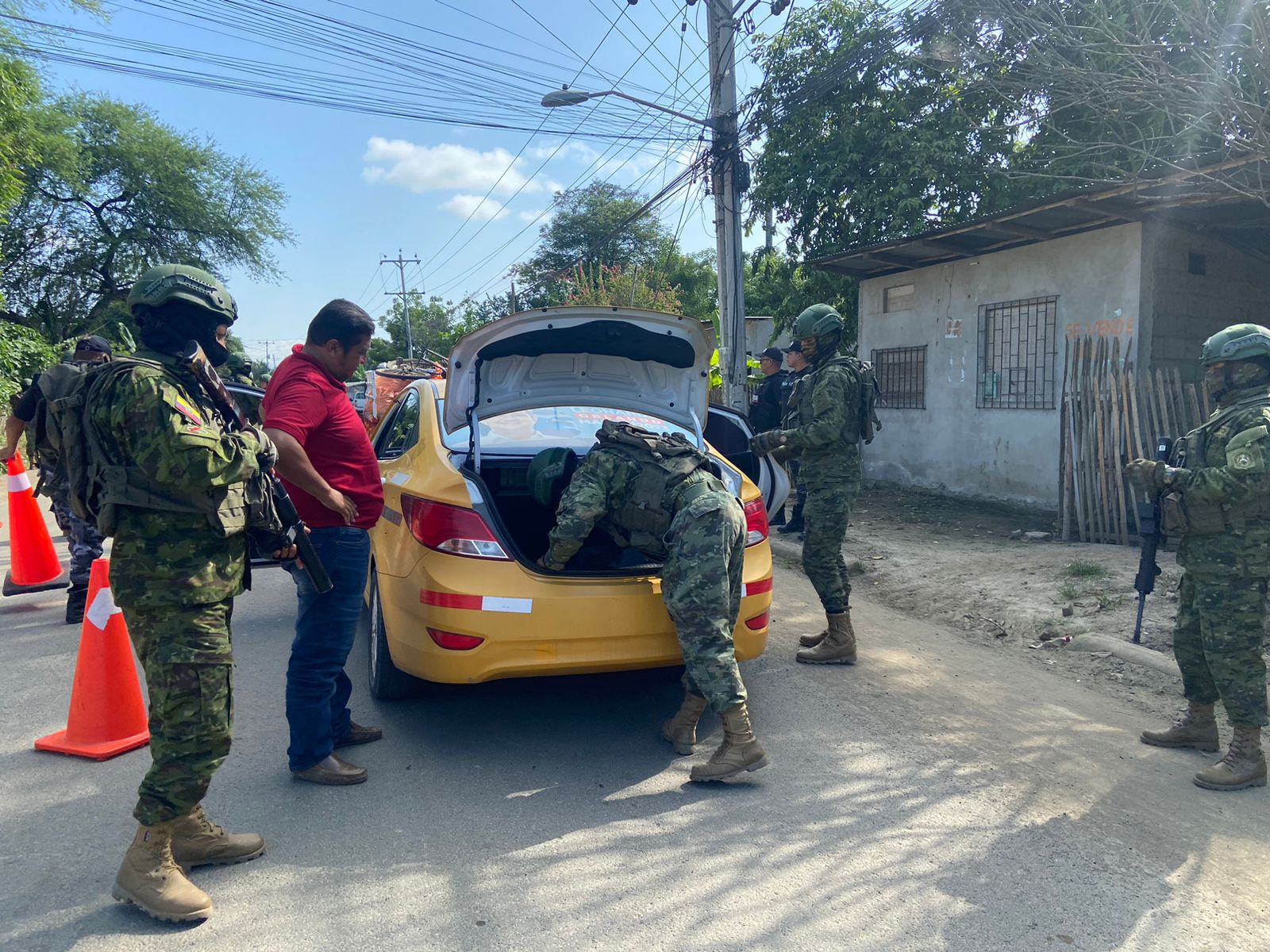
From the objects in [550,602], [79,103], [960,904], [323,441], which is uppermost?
[79,103]

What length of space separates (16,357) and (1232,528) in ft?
51.7

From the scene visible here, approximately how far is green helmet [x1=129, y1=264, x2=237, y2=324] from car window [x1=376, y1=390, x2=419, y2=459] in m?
1.53

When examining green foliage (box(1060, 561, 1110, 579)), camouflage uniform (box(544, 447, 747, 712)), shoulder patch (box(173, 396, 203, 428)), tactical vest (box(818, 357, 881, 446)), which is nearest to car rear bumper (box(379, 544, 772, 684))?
camouflage uniform (box(544, 447, 747, 712))

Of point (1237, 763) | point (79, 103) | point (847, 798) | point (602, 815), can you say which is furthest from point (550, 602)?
point (79, 103)

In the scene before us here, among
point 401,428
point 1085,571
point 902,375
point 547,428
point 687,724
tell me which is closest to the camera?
point 687,724

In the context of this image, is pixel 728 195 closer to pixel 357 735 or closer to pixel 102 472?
pixel 357 735

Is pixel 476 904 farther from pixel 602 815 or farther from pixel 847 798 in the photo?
pixel 847 798

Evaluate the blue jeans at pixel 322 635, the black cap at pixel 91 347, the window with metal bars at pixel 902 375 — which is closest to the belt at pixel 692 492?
the blue jeans at pixel 322 635

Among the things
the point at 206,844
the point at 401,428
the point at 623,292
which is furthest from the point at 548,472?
the point at 623,292

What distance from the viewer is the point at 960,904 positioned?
8.23 ft

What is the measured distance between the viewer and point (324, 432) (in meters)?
2.99

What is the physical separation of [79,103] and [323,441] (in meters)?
27.6

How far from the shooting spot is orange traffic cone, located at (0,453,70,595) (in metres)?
6.35

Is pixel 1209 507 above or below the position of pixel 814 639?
above
